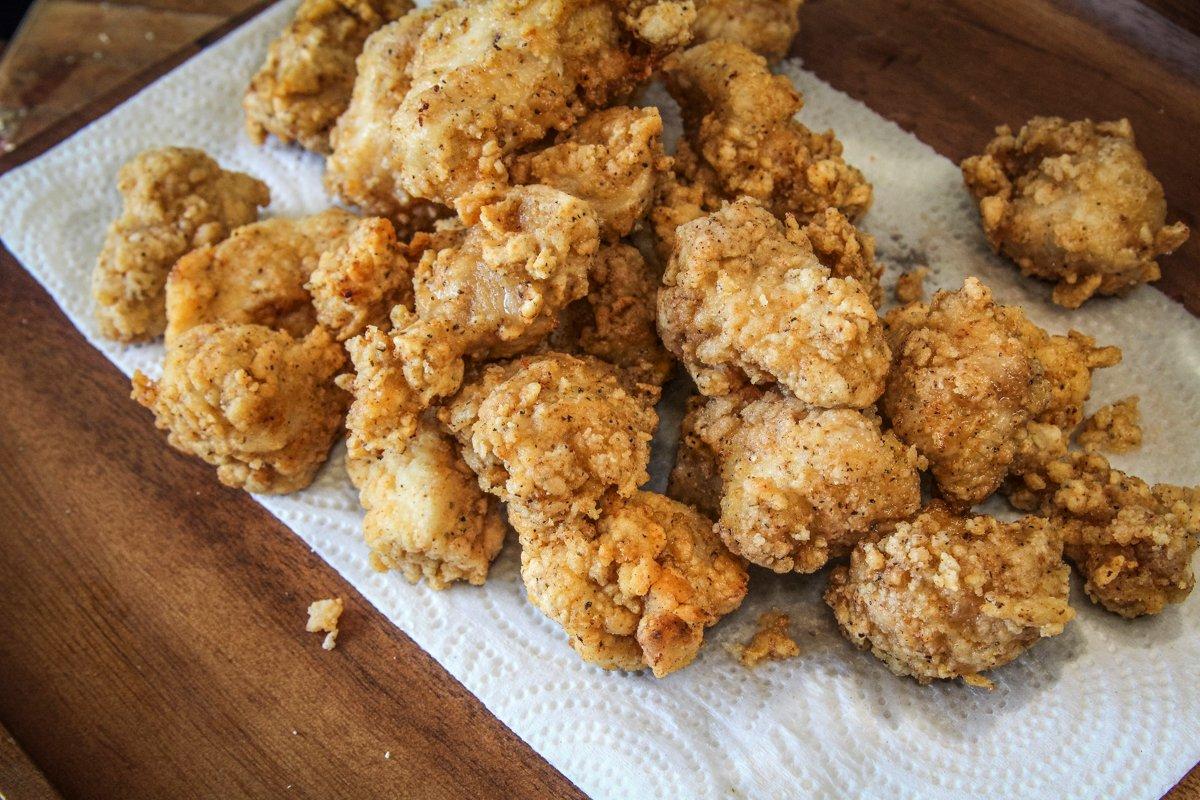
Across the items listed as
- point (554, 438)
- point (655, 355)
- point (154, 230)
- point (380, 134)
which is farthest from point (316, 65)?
point (554, 438)

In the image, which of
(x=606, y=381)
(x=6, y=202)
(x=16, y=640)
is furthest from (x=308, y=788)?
(x=6, y=202)

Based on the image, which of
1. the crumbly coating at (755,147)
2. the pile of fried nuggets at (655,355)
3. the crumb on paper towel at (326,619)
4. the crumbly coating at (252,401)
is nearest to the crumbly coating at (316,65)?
the pile of fried nuggets at (655,355)

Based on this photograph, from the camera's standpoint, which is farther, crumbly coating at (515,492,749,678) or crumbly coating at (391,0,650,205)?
crumbly coating at (391,0,650,205)

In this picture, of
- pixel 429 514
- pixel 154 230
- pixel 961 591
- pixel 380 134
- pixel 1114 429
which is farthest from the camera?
pixel 154 230

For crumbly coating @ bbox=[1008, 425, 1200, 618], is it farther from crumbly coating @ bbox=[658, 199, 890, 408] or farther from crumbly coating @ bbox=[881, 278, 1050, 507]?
crumbly coating @ bbox=[658, 199, 890, 408]

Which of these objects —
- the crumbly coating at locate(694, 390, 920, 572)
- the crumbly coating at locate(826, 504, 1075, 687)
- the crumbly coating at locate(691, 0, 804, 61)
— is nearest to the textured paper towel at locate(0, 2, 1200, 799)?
the crumbly coating at locate(826, 504, 1075, 687)

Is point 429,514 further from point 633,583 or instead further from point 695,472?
point 695,472

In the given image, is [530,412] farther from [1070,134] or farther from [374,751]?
[1070,134]
